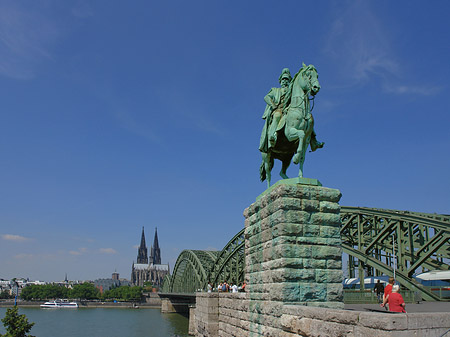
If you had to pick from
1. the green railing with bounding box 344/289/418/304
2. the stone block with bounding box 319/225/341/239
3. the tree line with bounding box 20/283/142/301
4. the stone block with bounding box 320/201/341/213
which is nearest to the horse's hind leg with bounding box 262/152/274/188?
the stone block with bounding box 320/201/341/213

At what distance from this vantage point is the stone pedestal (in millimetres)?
8726

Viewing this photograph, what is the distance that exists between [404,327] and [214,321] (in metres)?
13.1

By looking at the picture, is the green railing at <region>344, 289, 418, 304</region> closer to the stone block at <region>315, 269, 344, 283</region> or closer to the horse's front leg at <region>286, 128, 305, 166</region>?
the stone block at <region>315, 269, 344, 283</region>

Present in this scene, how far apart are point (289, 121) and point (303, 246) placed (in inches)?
133

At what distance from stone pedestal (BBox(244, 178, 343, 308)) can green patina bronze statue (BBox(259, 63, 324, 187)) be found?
0.87m

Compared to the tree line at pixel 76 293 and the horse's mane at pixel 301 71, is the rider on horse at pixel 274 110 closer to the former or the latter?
the horse's mane at pixel 301 71

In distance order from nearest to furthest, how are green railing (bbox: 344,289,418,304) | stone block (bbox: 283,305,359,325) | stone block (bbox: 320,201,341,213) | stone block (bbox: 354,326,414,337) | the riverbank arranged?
1. stone block (bbox: 354,326,414,337)
2. stone block (bbox: 283,305,359,325)
3. stone block (bbox: 320,201,341,213)
4. green railing (bbox: 344,289,418,304)
5. the riverbank

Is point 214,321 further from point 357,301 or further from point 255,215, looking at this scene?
point 255,215

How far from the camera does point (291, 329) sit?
793cm

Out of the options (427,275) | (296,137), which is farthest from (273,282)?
(427,275)

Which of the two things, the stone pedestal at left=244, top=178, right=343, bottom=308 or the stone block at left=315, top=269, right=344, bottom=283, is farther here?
the stone block at left=315, top=269, right=344, bottom=283

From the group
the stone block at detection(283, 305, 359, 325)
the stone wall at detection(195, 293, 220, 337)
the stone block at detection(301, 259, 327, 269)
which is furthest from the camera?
the stone wall at detection(195, 293, 220, 337)

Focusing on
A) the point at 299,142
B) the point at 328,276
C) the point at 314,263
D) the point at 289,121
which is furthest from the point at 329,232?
the point at 289,121

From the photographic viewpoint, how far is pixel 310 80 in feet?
34.1
